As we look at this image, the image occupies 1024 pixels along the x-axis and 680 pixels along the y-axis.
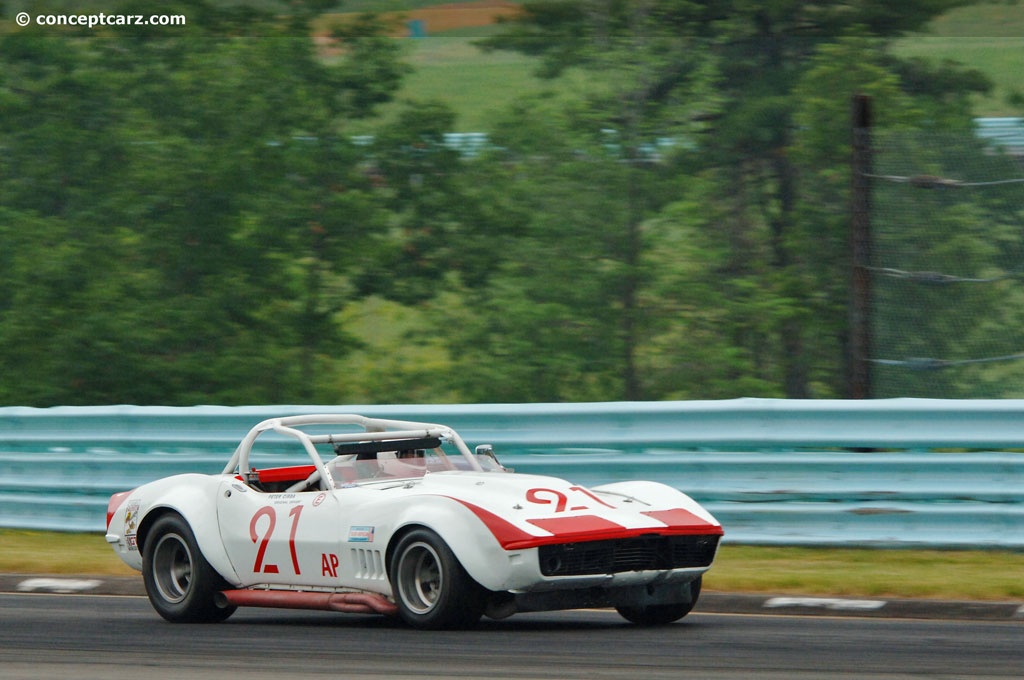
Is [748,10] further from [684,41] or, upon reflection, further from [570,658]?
[570,658]

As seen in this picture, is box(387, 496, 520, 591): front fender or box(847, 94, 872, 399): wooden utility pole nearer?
box(387, 496, 520, 591): front fender

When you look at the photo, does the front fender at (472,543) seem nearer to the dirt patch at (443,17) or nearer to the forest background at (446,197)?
the forest background at (446,197)

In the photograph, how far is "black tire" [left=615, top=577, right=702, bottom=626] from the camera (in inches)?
332

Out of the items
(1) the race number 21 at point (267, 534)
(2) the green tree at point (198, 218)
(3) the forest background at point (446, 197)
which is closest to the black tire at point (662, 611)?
(1) the race number 21 at point (267, 534)

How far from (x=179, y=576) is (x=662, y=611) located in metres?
2.97

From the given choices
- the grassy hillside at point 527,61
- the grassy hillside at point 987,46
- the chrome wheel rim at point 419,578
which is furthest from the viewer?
the grassy hillside at point 527,61

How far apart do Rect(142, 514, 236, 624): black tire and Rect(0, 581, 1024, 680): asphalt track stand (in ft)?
0.42

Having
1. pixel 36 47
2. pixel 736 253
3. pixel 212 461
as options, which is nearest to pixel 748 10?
pixel 736 253

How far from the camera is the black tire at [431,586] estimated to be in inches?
306

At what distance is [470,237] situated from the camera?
19250 millimetres

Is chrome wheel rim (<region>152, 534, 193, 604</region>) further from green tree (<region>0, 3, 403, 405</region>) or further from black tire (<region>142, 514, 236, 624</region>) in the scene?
green tree (<region>0, 3, 403, 405</region>)

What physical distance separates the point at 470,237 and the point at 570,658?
494 inches

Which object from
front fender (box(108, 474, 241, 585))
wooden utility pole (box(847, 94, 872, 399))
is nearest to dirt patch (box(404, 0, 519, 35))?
wooden utility pole (box(847, 94, 872, 399))

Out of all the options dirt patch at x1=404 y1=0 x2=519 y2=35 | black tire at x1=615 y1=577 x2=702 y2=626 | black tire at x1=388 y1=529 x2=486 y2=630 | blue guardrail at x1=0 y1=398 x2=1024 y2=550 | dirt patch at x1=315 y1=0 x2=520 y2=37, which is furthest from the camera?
dirt patch at x1=404 y1=0 x2=519 y2=35
